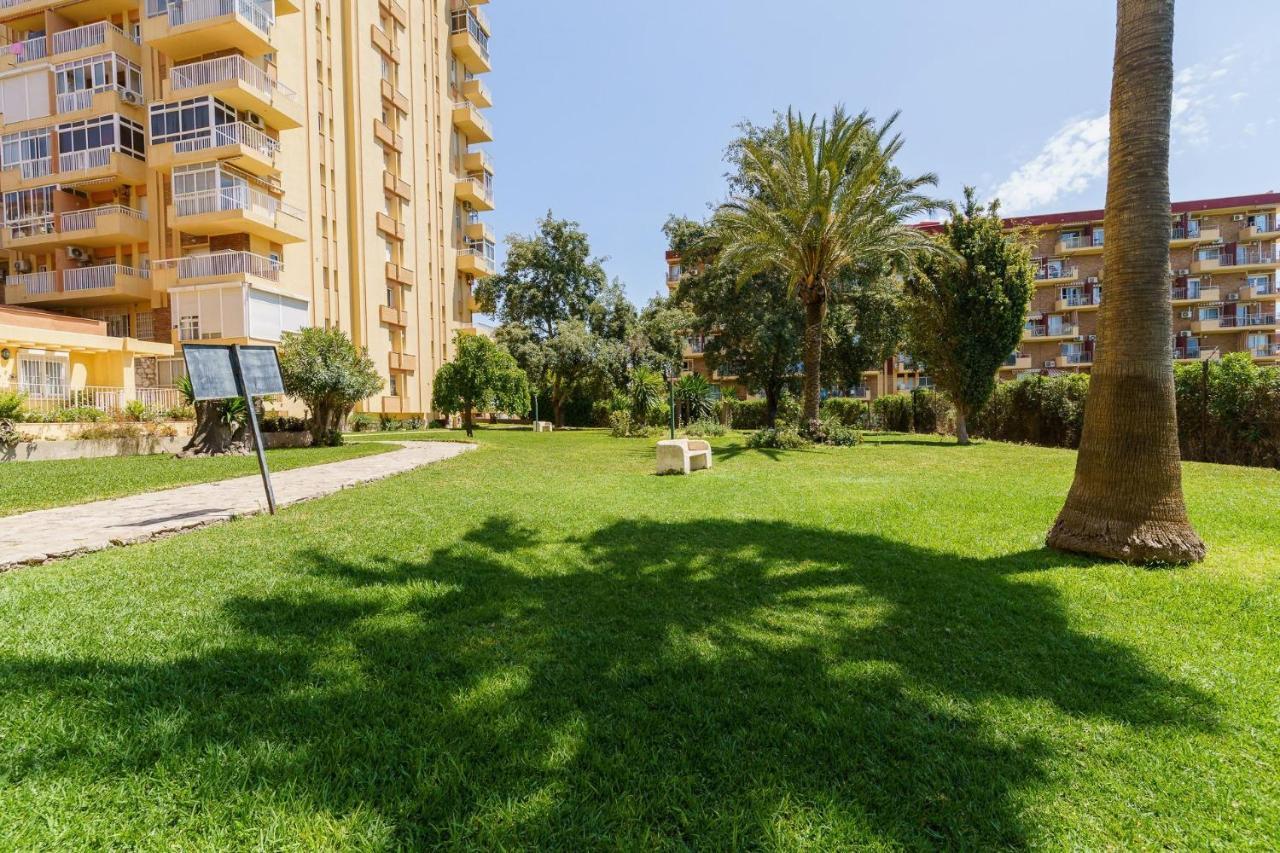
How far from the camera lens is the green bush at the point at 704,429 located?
23531 millimetres

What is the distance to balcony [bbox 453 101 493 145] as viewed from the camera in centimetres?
3794

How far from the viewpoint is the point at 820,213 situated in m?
A: 17.0

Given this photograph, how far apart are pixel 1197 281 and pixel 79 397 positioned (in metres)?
70.3

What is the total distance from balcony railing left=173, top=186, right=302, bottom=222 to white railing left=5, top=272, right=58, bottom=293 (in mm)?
6985

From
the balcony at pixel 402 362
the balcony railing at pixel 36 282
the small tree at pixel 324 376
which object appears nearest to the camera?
the small tree at pixel 324 376

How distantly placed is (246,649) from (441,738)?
1.54 meters

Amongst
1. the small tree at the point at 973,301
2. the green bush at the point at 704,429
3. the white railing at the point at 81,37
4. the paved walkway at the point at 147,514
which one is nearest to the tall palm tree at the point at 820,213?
the small tree at the point at 973,301

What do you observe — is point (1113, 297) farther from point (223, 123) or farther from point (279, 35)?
point (279, 35)

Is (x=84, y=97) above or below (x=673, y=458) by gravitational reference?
above

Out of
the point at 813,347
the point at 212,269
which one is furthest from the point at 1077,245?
the point at 212,269

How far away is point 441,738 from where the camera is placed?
2.44 metres

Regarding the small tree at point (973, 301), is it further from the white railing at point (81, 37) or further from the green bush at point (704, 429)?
the white railing at point (81, 37)

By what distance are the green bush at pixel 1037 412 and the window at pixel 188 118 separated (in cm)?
3157

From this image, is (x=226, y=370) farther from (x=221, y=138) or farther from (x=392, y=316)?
(x=392, y=316)
